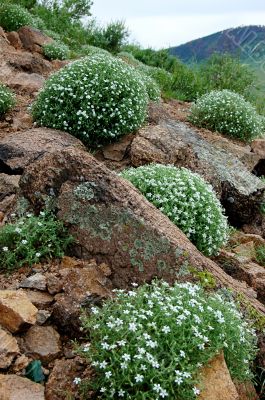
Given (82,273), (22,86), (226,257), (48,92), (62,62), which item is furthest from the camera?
(62,62)

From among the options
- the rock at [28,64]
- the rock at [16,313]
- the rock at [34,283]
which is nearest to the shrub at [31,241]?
the rock at [34,283]

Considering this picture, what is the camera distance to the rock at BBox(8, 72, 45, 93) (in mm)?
10367

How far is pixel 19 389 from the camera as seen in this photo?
12.0 feet

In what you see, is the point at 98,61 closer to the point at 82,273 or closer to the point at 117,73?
the point at 117,73

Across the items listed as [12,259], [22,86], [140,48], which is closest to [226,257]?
[12,259]

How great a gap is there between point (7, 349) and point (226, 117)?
296 inches

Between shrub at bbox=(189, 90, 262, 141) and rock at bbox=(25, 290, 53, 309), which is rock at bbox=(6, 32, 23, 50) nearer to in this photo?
shrub at bbox=(189, 90, 262, 141)

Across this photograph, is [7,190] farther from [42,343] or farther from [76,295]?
[42,343]

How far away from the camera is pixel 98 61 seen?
Result: 28.9ft

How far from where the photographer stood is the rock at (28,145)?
23.0 ft

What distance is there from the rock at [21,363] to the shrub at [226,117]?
7263mm

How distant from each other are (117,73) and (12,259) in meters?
4.53

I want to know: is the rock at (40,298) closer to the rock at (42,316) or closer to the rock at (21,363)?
the rock at (42,316)

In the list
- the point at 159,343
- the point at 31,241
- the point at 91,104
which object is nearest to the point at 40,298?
the point at 31,241
